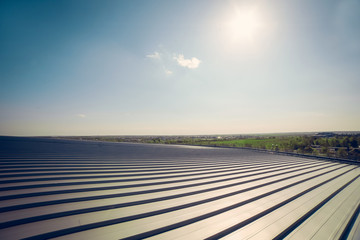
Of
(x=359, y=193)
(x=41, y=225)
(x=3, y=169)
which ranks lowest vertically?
(x=359, y=193)

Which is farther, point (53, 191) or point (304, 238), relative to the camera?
point (53, 191)

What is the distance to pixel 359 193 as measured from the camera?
15.6ft

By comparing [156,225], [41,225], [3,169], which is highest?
[3,169]

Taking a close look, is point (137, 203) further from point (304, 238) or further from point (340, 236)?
point (340, 236)

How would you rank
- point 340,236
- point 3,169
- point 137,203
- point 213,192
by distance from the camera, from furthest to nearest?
point 3,169, point 213,192, point 137,203, point 340,236

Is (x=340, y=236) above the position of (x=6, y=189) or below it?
below

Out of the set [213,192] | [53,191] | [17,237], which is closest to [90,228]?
[17,237]

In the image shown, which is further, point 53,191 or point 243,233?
point 53,191

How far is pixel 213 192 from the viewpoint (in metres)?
3.75

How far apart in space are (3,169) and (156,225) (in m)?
5.42

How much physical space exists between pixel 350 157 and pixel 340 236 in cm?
1283

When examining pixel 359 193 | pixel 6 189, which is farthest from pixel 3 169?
pixel 359 193

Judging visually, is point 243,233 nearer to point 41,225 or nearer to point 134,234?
point 134,234

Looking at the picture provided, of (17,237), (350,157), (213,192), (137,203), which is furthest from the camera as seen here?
(350,157)
